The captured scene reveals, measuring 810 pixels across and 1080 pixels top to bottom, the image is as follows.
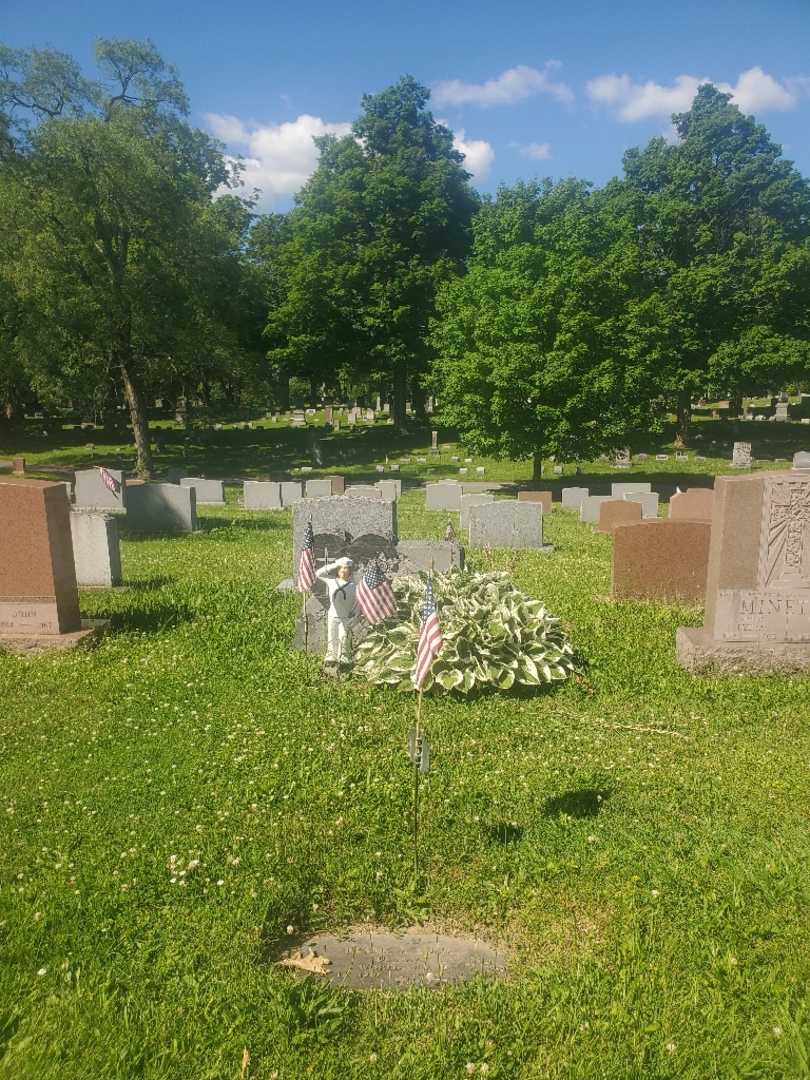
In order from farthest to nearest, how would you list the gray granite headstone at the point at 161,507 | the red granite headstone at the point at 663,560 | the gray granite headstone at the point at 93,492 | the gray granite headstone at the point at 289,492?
the gray granite headstone at the point at 289,492 → the gray granite headstone at the point at 93,492 → the gray granite headstone at the point at 161,507 → the red granite headstone at the point at 663,560

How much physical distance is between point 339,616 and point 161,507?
34.6 feet

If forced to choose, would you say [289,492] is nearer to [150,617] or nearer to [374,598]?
[150,617]

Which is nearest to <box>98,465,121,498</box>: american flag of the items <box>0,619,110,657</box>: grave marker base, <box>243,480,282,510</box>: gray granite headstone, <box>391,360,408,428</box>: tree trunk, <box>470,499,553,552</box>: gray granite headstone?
<box>243,480,282,510</box>: gray granite headstone

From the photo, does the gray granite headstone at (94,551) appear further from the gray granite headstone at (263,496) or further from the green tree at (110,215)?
the green tree at (110,215)

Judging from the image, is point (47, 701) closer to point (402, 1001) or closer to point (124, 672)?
point (124, 672)

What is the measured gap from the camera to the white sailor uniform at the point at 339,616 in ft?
28.4

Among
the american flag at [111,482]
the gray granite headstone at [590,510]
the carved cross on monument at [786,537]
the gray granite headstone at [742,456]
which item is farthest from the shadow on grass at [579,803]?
the gray granite headstone at [742,456]

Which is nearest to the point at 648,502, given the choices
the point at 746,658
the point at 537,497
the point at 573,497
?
the point at 537,497

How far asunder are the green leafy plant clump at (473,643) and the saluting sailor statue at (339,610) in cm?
21

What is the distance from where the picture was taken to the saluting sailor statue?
865 cm

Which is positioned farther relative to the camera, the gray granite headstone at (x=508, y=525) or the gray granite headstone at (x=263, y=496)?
the gray granite headstone at (x=263, y=496)

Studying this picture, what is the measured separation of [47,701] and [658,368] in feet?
86.7

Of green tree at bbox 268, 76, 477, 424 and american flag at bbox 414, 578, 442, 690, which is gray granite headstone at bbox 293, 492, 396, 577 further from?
green tree at bbox 268, 76, 477, 424

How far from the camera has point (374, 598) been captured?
8.34 meters
